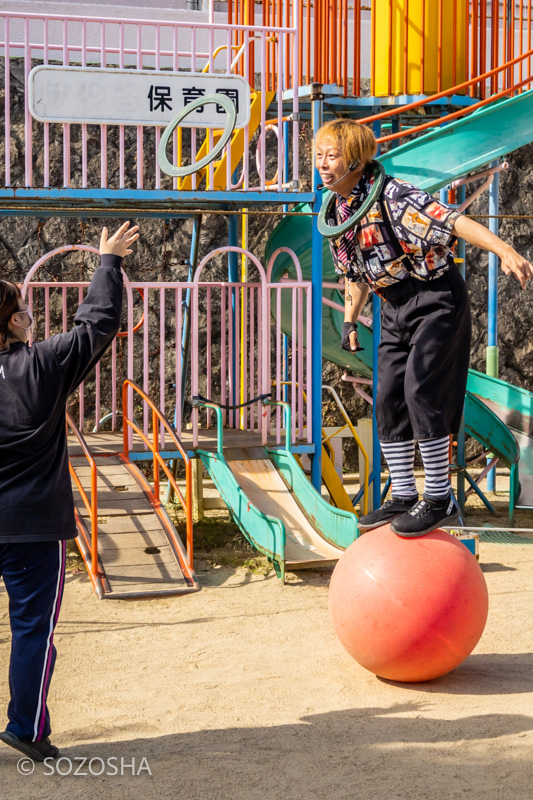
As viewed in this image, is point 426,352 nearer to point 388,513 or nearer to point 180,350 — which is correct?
point 388,513

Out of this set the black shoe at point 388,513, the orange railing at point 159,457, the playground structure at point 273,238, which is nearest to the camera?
the black shoe at point 388,513

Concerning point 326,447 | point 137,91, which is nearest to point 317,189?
point 137,91

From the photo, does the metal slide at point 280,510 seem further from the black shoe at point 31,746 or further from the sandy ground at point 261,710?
the black shoe at point 31,746

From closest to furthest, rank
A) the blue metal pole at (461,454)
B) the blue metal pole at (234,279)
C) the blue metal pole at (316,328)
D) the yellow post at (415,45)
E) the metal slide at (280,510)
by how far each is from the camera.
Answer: the metal slide at (280,510), the blue metal pole at (316,328), the yellow post at (415,45), the blue metal pole at (461,454), the blue metal pole at (234,279)

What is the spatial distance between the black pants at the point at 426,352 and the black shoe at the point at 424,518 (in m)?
0.36

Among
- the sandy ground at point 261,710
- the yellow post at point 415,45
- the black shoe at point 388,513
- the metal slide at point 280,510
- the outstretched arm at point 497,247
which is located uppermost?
the yellow post at point 415,45

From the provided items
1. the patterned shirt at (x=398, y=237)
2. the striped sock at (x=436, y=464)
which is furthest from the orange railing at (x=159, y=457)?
the patterned shirt at (x=398, y=237)

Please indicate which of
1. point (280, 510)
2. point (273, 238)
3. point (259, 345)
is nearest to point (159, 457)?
point (280, 510)

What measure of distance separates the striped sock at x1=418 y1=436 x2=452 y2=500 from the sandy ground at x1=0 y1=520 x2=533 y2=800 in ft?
3.48

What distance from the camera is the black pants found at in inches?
173

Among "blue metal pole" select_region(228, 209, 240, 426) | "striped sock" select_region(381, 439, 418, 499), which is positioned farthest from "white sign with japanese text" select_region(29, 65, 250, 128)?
"striped sock" select_region(381, 439, 418, 499)

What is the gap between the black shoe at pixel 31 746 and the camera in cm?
386

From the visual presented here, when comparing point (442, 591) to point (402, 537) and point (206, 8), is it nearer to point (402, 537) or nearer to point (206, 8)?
point (402, 537)

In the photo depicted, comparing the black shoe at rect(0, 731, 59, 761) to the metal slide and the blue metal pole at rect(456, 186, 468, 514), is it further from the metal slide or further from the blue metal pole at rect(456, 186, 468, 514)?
the blue metal pole at rect(456, 186, 468, 514)
